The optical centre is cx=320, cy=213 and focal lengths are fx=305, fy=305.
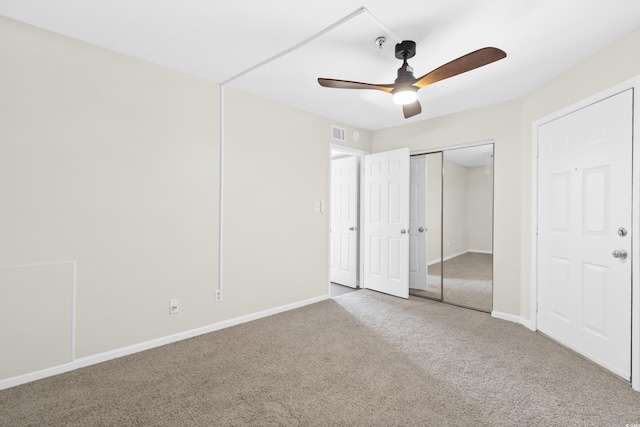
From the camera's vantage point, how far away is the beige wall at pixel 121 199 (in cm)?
213

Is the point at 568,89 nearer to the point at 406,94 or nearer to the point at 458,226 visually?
the point at 406,94

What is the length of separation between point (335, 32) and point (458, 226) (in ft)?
9.69

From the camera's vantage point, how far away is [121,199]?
8.34ft

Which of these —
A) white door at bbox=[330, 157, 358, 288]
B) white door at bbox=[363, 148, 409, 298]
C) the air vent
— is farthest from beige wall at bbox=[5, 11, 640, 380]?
white door at bbox=[330, 157, 358, 288]

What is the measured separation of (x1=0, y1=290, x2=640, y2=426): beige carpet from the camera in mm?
1819

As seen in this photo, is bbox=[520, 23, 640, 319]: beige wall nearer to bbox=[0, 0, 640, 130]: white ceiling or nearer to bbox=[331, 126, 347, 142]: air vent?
bbox=[0, 0, 640, 130]: white ceiling

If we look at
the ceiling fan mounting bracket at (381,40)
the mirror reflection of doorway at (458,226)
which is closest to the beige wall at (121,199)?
the ceiling fan mounting bracket at (381,40)

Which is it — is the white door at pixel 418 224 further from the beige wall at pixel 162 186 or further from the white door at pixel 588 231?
the white door at pixel 588 231

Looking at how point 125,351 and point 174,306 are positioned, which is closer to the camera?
point 125,351

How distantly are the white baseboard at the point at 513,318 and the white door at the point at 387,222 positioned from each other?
3.56 feet

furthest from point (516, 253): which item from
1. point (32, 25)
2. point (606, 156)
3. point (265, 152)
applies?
point (32, 25)

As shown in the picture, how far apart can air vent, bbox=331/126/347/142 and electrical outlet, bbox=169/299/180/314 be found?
2857 millimetres

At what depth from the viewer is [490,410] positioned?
189 cm

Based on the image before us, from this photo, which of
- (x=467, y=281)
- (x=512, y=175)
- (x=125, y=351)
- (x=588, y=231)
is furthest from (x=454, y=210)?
(x=125, y=351)
